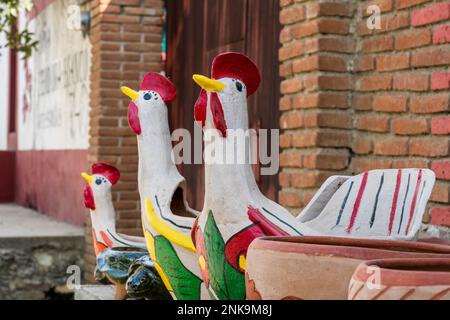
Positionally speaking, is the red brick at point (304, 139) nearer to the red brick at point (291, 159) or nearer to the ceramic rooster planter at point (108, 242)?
the red brick at point (291, 159)

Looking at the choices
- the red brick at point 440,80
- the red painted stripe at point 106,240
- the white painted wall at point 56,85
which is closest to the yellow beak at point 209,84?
the red brick at point 440,80

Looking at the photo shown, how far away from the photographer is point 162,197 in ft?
12.2

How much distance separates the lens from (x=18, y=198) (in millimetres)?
14398

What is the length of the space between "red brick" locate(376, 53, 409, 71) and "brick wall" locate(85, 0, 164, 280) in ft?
12.8

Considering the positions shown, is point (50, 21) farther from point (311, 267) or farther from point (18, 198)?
point (311, 267)

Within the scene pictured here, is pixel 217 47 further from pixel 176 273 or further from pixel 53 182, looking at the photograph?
pixel 53 182

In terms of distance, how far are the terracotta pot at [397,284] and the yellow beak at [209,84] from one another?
1.02 meters

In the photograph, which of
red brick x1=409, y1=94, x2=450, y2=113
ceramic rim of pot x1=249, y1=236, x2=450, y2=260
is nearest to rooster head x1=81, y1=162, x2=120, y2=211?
red brick x1=409, y1=94, x2=450, y2=113

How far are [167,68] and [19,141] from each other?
6.68 meters

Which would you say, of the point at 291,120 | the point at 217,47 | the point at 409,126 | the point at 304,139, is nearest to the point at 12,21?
the point at 217,47

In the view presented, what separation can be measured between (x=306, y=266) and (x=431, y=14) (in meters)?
2.04

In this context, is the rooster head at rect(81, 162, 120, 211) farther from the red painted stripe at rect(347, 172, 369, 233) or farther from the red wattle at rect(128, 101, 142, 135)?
the red painted stripe at rect(347, 172, 369, 233)

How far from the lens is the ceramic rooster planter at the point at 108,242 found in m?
4.24

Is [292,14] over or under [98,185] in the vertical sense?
over
